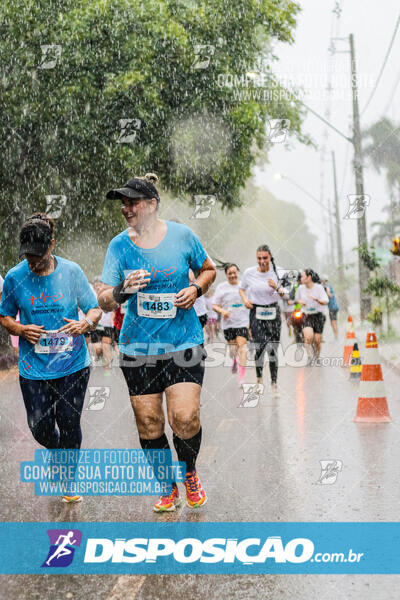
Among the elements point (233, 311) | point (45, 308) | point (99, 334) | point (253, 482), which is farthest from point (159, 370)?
point (99, 334)

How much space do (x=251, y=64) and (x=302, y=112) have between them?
316cm

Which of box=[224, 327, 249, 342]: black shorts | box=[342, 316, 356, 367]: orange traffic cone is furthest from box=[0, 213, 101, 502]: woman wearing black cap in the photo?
box=[342, 316, 356, 367]: orange traffic cone

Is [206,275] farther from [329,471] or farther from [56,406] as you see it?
[329,471]

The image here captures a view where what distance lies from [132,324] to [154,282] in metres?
0.30

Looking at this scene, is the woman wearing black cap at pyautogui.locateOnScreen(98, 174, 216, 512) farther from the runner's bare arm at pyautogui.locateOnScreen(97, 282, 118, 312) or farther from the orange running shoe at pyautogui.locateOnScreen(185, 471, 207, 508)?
the orange running shoe at pyautogui.locateOnScreen(185, 471, 207, 508)

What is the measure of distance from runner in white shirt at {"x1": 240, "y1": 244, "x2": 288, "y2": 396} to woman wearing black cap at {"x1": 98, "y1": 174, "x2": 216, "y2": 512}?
20.8 feet

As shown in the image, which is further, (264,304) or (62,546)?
(264,304)

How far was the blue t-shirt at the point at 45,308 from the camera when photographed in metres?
5.86

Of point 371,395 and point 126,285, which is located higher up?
point 126,285

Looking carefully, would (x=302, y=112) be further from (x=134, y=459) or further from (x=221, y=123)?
(x=134, y=459)

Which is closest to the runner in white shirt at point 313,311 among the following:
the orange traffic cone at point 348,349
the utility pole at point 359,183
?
the orange traffic cone at point 348,349

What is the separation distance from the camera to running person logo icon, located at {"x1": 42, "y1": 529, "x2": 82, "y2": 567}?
186 inches

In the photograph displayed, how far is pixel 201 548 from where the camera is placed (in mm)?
4848

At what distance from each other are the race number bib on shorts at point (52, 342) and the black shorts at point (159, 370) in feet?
1.73
